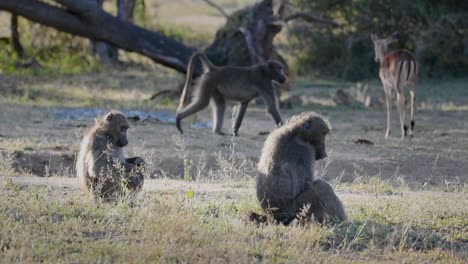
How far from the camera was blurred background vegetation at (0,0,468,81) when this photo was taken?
924 inches

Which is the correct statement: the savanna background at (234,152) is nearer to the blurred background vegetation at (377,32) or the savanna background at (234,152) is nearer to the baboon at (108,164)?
the blurred background vegetation at (377,32)

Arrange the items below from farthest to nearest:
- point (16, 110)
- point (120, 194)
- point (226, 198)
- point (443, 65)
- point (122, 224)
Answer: point (443, 65), point (16, 110), point (226, 198), point (120, 194), point (122, 224)

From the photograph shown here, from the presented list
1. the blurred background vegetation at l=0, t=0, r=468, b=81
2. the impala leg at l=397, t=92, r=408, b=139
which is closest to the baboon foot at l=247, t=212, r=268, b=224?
the impala leg at l=397, t=92, r=408, b=139

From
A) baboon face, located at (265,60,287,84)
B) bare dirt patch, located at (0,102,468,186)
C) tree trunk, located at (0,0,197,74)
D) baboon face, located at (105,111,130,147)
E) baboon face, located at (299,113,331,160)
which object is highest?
tree trunk, located at (0,0,197,74)

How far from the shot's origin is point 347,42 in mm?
24453

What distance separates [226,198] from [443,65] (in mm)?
16491

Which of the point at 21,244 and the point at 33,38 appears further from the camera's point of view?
the point at 33,38

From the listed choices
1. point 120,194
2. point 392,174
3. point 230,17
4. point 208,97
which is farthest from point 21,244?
point 230,17

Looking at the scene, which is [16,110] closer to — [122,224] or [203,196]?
[203,196]

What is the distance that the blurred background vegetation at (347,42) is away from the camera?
23.5 m

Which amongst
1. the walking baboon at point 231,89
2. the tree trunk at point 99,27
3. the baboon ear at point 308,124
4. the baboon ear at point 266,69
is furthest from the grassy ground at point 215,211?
the tree trunk at point 99,27

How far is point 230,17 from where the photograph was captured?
21172 millimetres

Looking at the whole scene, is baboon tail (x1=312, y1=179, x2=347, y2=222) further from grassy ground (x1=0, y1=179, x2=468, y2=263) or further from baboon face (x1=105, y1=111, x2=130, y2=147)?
baboon face (x1=105, y1=111, x2=130, y2=147)

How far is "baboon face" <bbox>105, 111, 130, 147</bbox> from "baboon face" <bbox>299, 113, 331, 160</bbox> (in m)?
1.59
